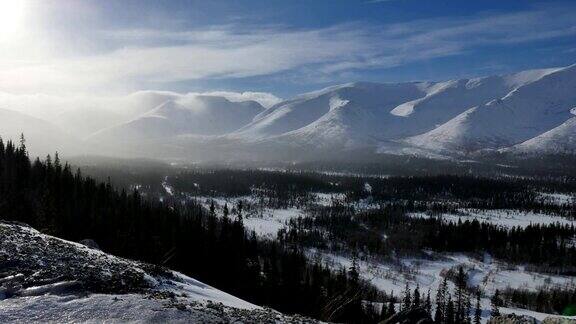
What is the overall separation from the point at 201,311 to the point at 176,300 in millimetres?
2277

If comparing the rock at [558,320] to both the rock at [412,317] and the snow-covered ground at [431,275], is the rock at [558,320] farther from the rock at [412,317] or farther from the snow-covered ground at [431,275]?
the snow-covered ground at [431,275]

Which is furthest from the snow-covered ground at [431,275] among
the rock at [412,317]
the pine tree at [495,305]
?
the rock at [412,317]

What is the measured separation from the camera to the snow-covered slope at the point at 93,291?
27453mm

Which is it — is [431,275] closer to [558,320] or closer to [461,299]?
[461,299]

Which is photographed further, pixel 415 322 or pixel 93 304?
pixel 415 322

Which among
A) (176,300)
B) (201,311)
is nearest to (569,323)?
(201,311)

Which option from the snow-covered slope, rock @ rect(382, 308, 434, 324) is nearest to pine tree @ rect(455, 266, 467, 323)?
rock @ rect(382, 308, 434, 324)

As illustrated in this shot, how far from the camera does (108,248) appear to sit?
85375 millimetres

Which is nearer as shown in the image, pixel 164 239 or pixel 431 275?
pixel 164 239

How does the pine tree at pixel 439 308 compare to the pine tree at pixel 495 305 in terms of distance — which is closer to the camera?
the pine tree at pixel 495 305

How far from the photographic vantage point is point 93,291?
3123cm

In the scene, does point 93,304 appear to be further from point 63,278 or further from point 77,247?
point 77,247

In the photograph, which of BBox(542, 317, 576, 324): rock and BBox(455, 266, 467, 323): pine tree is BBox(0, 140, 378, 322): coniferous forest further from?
BBox(542, 317, 576, 324): rock

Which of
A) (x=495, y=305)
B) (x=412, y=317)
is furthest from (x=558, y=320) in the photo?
(x=495, y=305)
